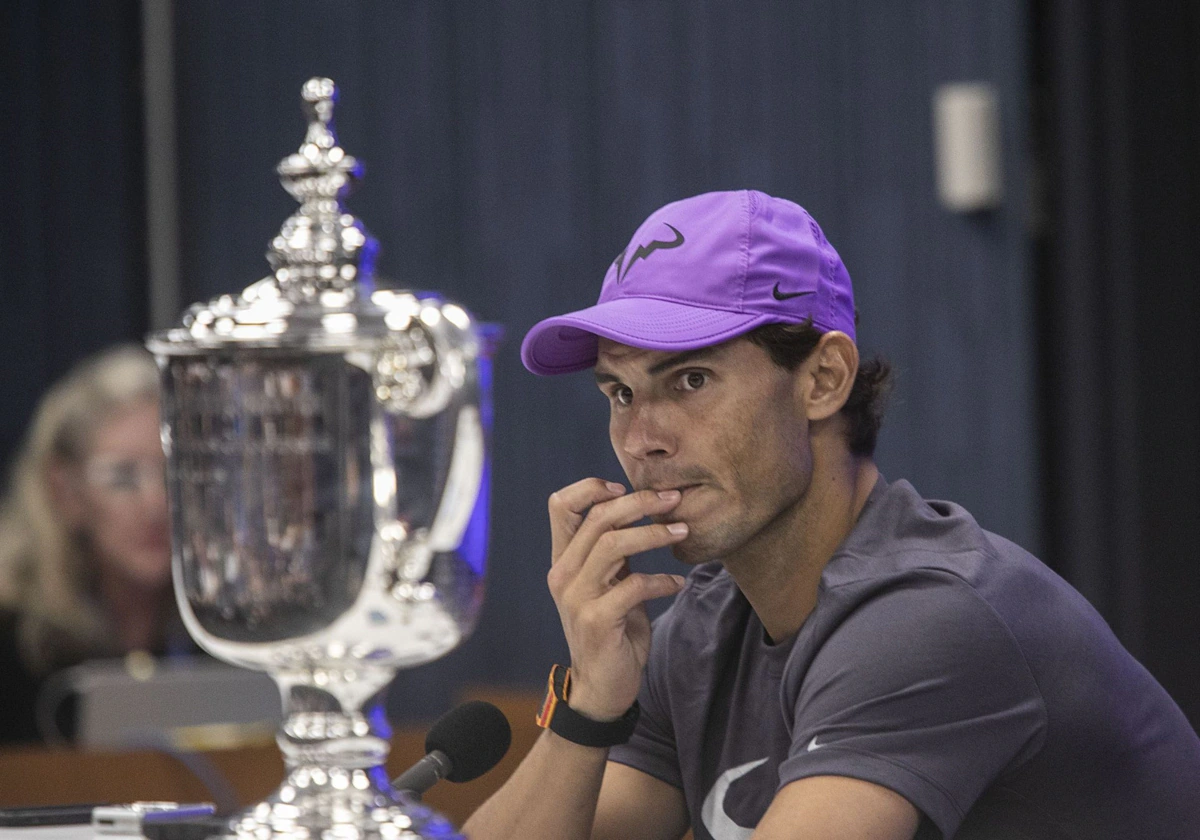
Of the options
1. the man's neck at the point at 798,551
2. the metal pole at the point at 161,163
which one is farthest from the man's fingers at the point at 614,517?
the metal pole at the point at 161,163

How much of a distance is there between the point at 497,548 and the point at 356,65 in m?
1.22

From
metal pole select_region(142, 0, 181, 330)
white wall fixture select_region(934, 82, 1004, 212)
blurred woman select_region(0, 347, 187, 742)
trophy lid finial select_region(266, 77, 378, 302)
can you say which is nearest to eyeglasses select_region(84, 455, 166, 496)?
blurred woman select_region(0, 347, 187, 742)

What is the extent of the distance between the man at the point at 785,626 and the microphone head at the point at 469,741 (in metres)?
0.21

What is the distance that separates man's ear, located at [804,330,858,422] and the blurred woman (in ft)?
6.31

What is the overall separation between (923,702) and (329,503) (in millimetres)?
589

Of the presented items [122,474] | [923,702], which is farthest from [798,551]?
[122,474]

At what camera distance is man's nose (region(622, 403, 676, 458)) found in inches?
58.4

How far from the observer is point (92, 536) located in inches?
125

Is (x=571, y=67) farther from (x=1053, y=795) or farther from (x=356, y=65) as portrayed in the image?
(x=1053, y=795)

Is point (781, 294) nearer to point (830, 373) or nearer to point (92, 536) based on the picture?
point (830, 373)

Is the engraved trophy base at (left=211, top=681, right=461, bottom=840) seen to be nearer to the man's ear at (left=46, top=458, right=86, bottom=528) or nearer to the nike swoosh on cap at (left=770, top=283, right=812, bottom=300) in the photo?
the nike swoosh on cap at (left=770, top=283, right=812, bottom=300)

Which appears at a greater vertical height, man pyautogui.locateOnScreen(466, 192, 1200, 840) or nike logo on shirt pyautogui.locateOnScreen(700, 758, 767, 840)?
man pyautogui.locateOnScreen(466, 192, 1200, 840)

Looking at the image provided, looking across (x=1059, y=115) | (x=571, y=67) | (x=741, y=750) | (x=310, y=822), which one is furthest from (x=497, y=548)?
(x=310, y=822)

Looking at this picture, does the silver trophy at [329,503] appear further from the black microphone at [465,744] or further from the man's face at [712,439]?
the man's face at [712,439]
